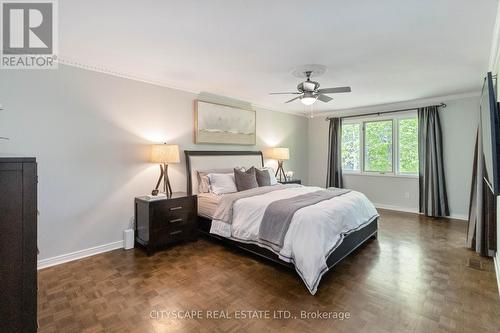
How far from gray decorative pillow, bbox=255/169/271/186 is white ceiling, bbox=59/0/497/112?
1514 mm

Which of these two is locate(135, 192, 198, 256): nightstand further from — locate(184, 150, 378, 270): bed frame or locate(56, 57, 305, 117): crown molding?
locate(56, 57, 305, 117): crown molding

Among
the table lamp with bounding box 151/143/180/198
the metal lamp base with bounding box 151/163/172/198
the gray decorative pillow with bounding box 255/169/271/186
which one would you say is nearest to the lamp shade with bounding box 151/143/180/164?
the table lamp with bounding box 151/143/180/198

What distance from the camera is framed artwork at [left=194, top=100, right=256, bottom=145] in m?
4.31

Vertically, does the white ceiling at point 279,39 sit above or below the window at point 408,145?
above

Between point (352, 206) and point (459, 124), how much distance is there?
11.4 ft

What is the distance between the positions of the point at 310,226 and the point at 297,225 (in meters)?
0.14

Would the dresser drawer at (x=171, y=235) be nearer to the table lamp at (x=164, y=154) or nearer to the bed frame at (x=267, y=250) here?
the bed frame at (x=267, y=250)

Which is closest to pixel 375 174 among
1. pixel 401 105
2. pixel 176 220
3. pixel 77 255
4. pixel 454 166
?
pixel 454 166

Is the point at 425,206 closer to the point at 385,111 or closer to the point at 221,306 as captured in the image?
the point at 385,111

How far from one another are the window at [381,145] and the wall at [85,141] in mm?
4323

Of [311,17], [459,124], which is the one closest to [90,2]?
[311,17]

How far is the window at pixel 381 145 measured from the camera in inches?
212

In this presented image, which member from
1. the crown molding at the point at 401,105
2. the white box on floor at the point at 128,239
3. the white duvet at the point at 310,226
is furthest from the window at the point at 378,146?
the white box on floor at the point at 128,239

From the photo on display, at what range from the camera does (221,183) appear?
3.88 metres
